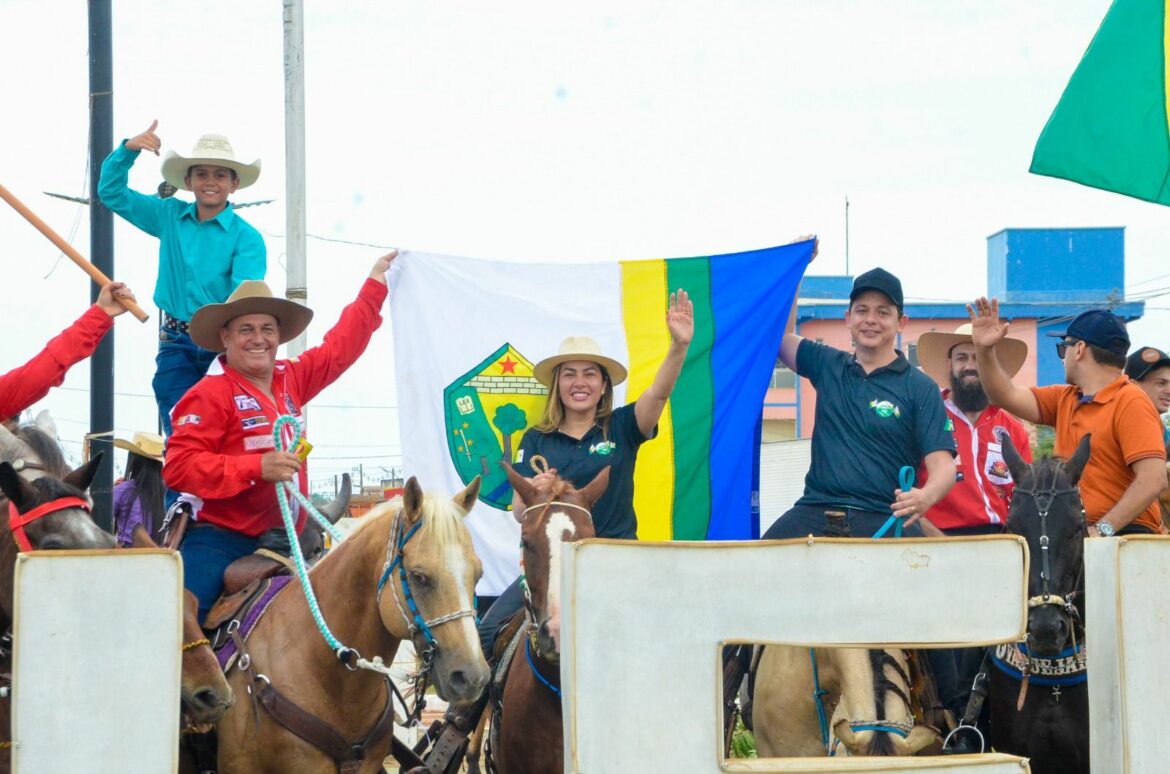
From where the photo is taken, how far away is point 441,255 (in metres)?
8.37

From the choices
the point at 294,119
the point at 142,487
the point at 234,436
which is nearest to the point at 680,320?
the point at 234,436

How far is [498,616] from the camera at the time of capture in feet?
22.4

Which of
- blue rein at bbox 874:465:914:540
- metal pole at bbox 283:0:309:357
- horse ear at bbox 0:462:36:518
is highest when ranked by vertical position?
metal pole at bbox 283:0:309:357

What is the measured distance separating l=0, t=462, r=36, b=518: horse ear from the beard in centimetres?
518

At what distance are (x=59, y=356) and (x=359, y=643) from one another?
181 cm

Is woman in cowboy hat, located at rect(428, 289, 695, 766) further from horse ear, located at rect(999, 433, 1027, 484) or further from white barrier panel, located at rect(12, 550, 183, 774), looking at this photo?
white barrier panel, located at rect(12, 550, 183, 774)

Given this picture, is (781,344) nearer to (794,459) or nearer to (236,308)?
(236,308)

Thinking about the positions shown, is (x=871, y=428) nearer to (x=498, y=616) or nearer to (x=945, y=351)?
(x=498, y=616)

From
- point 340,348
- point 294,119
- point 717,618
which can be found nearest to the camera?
point 717,618

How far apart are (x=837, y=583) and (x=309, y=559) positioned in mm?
3452

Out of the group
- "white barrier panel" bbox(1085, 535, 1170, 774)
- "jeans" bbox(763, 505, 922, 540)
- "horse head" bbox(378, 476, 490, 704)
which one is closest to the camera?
"white barrier panel" bbox(1085, 535, 1170, 774)

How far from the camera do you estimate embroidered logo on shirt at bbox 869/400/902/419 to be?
6.24 m

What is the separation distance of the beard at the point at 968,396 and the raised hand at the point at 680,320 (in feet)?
7.25

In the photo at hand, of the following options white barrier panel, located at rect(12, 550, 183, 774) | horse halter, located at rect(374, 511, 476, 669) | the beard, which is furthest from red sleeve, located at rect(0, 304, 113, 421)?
the beard
